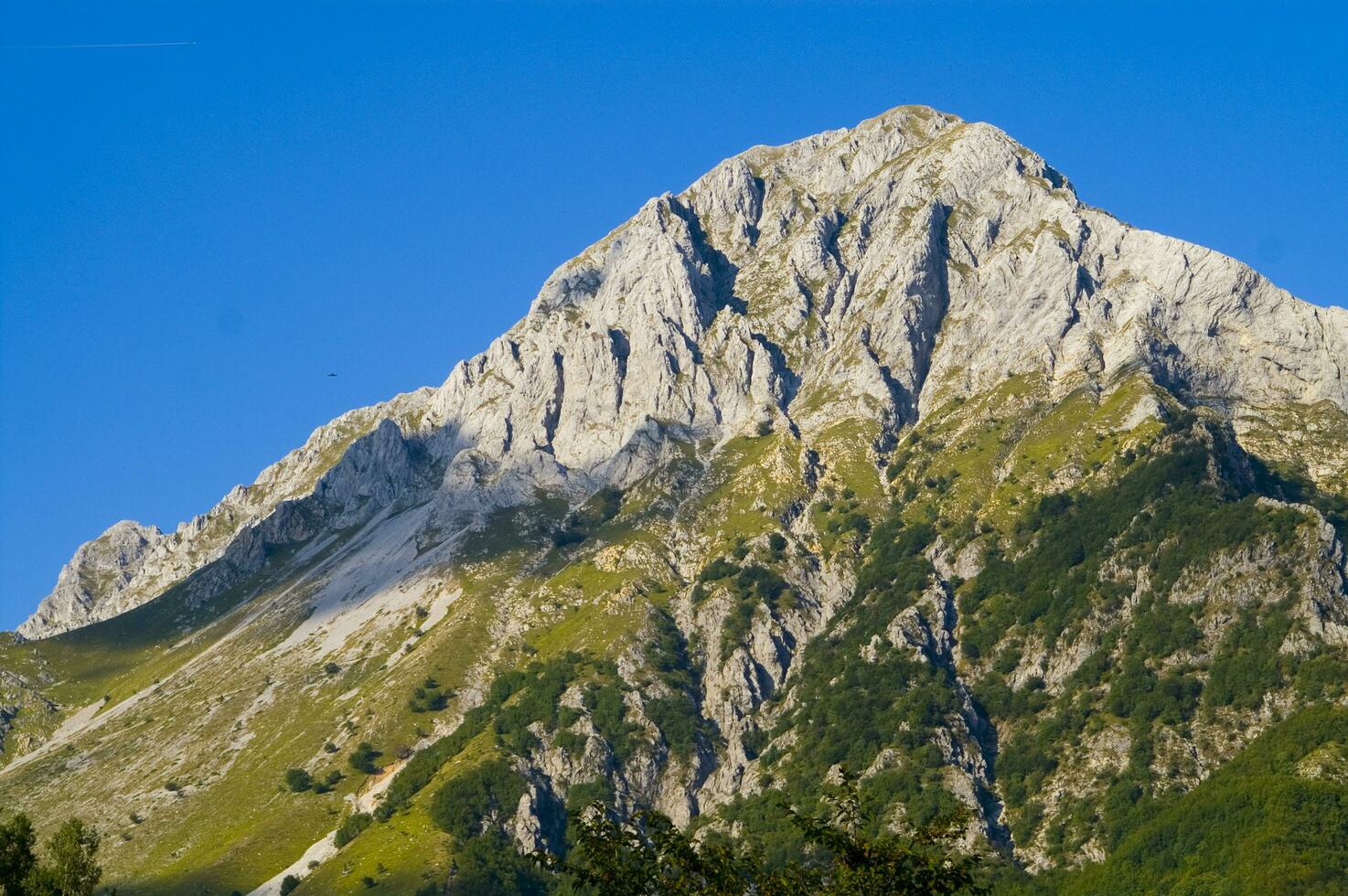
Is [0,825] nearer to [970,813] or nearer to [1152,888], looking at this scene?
[970,813]

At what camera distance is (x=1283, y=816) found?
199375 millimetres

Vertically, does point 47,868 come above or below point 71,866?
above

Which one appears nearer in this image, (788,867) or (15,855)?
(788,867)

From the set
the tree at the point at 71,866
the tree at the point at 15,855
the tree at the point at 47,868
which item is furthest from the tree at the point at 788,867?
the tree at the point at 15,855

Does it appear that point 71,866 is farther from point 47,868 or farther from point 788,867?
point 788,867

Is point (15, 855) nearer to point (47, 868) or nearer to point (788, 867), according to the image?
point (47, 868)

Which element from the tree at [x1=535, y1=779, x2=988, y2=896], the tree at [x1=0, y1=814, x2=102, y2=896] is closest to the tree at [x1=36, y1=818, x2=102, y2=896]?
the tree at [x1=0, y1=814, x2=102, y2=896]

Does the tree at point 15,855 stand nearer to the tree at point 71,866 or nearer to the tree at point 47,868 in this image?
the tree at point 47,868

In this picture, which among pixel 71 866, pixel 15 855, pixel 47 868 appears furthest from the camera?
pixel 47 868

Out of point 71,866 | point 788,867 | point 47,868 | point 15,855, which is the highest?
point 15,855

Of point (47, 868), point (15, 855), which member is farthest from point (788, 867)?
point (47, 868)

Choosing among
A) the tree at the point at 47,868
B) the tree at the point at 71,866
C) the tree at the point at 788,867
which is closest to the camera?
the tree at the point at 788,867

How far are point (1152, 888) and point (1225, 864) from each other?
367 inches

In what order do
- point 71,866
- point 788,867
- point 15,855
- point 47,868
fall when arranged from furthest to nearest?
1. point 47,868
2. point 15,855
3. point 71,866
4. point 788,867
